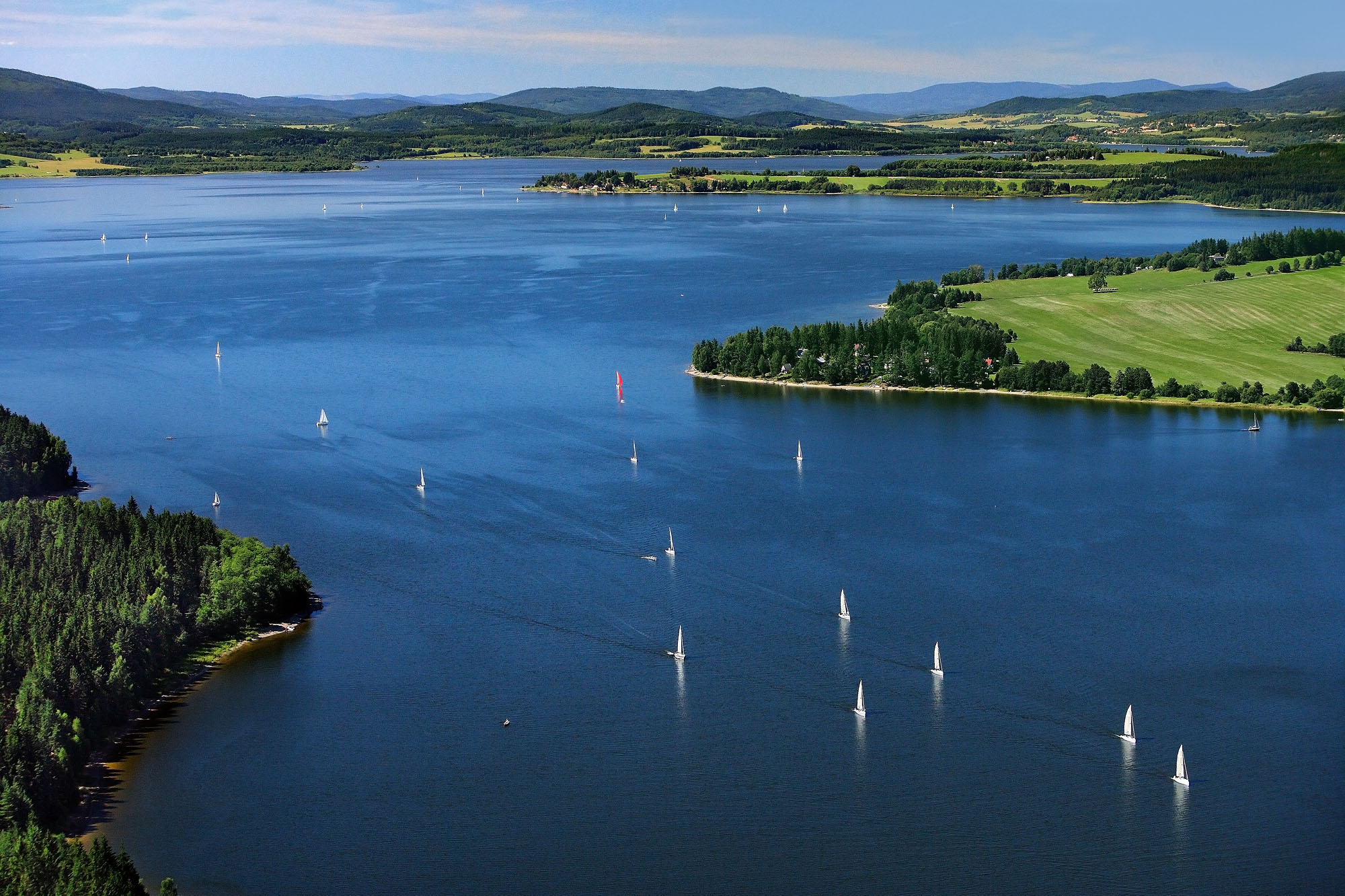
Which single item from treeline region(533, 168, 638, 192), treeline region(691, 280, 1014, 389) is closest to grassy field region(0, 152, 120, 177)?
treeline region(533, 168, 638, 192)

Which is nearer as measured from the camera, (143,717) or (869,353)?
(143,717)

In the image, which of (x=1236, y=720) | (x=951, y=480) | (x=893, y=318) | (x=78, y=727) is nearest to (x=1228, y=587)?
(x=1236, y=720)

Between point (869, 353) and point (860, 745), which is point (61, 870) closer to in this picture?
point (860, 745)

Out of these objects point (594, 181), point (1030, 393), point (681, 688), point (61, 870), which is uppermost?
point (594, 181)

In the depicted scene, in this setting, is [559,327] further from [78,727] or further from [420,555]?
[78,727]

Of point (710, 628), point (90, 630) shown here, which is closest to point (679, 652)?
point (710, 628)

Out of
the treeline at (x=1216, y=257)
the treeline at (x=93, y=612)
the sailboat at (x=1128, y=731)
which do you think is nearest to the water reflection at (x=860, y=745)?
the sailboat at (x=1128, y=731)
